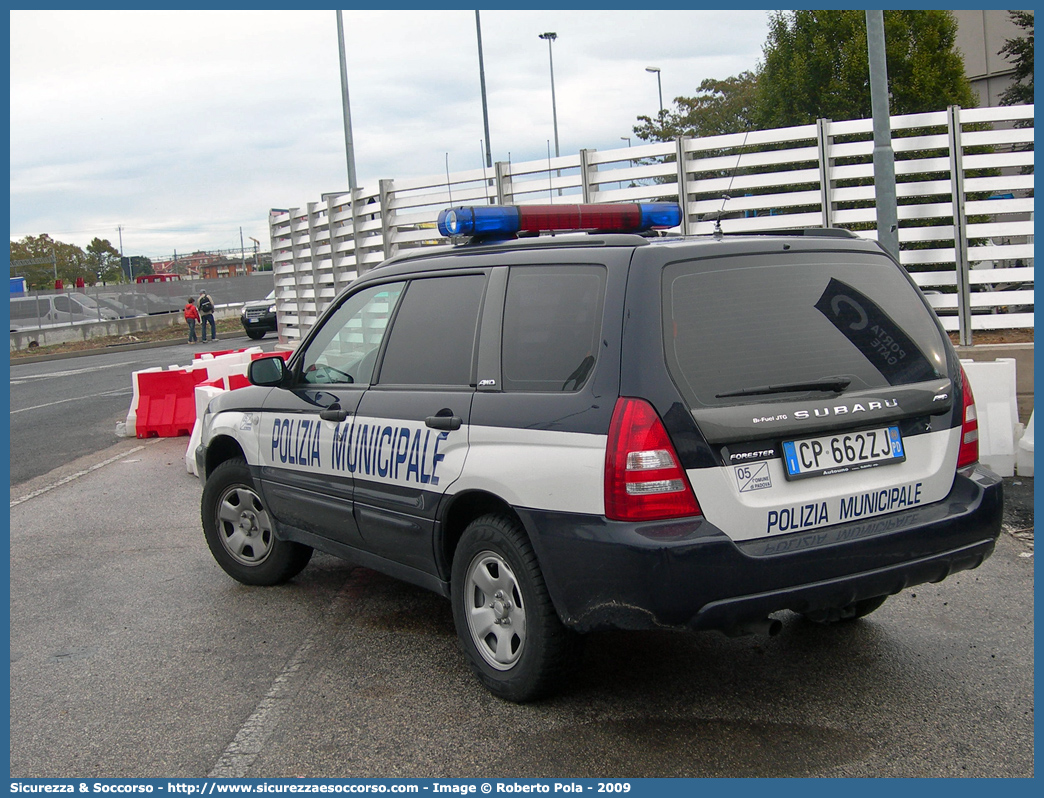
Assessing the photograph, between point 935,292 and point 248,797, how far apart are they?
10518 millimetres

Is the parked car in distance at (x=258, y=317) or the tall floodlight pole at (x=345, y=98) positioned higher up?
the tall floodlight pole at (x=345, y=98)

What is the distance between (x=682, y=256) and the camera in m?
3.78

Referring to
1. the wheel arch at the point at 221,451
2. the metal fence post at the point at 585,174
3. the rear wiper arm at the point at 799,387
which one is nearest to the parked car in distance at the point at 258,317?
the metal fence post at the point at 585,174

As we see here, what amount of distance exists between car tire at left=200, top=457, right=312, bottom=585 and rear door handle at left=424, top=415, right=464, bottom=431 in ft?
5.67

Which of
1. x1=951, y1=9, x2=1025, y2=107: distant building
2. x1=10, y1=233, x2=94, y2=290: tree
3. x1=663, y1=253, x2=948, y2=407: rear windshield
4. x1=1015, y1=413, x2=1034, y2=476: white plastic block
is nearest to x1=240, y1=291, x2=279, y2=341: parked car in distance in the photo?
x1=951, y1=9, x2=1025, y2=107: distant building

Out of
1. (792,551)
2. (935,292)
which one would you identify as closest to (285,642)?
(792,551)

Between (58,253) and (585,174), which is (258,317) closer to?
(585,174)

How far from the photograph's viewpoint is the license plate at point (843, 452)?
368 centimetres

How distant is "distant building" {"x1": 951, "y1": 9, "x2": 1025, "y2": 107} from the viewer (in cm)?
3052

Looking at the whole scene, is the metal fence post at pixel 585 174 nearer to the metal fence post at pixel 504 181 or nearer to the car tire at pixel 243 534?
the metal fence post at pixel 504 181

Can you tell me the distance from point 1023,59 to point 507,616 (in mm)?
26203

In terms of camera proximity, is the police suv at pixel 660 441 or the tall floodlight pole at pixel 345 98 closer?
the police suv at pixel 660 441

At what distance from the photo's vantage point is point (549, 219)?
4.90 m

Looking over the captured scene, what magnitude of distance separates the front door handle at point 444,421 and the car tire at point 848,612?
1.53 meters
